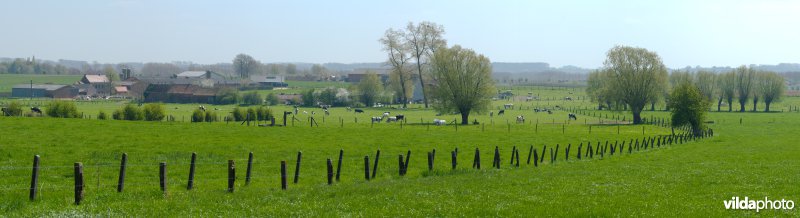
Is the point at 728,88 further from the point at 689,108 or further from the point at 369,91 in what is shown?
the point at 689,108

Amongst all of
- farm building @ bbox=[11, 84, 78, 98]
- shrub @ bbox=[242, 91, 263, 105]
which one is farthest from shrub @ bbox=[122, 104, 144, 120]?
farm building @ bbox=[11, 84, 78, 98]

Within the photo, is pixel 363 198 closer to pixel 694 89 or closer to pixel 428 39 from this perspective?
pixel 694 89

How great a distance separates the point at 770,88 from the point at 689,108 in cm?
8041

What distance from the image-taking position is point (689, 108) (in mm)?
69375

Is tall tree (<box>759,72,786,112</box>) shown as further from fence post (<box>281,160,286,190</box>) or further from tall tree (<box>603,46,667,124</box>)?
fence post (<box>281,160,286,190</box>)

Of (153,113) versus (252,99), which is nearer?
(153,113)

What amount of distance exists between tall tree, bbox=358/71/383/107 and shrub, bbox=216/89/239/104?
23419 millimetres

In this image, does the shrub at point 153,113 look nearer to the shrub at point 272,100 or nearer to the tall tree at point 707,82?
the shrub at point 272,100

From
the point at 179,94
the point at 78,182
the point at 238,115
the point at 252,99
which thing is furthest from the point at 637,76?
the point at 179,94

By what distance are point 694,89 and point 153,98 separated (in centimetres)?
10762

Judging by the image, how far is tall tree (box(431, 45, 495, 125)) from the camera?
3263 inches

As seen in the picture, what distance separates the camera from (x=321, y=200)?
672 inches

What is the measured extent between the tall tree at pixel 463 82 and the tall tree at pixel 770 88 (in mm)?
77544

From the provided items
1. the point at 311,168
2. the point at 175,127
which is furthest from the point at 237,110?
the point at 311,168
